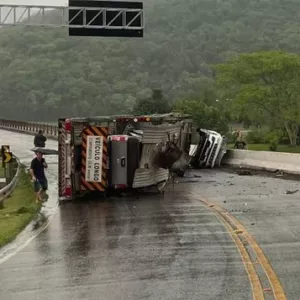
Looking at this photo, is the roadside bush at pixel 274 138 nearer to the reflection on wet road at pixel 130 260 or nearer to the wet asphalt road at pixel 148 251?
the wet asphalt road at pixel 148 251

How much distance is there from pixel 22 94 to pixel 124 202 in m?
107

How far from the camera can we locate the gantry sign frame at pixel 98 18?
30.1 meters

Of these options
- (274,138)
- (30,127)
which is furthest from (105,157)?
(30,127)

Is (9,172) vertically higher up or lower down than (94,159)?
lower down

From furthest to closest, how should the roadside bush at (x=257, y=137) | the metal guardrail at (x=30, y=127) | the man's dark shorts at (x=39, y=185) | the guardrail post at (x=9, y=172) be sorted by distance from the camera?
1. the roadside bush at (x=257, y=137)
2. the metal guardrail at (x=30, y=127)
3. the guardrail post at (x=9, y=172)
4. the man's dark shorts at (x=39, y=185)

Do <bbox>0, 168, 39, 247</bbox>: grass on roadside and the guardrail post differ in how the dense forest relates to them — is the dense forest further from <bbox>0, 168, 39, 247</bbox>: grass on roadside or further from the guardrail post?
<bbox>0, 168, 39, 247</bbox>: grass on roadside

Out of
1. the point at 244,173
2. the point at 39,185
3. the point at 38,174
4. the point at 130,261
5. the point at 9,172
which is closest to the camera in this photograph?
the point at 130,261

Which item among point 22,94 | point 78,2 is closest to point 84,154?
point 78,2

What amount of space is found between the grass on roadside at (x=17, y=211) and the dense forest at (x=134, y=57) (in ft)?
255

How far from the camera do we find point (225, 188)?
1973 cm

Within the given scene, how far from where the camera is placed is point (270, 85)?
57125mm

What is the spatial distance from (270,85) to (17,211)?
44631 millimetres

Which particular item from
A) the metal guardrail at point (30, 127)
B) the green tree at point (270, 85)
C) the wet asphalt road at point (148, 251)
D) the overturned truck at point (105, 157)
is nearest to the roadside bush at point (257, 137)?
the green tree at point (270, 85)

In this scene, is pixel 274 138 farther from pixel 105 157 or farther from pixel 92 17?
pixel 105 157
